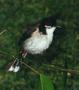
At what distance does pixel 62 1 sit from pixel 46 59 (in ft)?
2.25

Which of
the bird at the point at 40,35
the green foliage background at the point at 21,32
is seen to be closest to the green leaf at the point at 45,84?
the bird at the point at 40,35

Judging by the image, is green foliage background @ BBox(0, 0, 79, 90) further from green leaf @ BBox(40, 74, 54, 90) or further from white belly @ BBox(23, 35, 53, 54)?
green leaf @ BBox(40, 74, 54, 90)

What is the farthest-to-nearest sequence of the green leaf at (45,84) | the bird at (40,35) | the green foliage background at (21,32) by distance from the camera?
the green foliage background at (21,32), the bird at (40,35), the green leaf at (45,84)

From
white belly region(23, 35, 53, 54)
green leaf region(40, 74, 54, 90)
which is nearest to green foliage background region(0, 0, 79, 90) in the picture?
white belly region(23, 35, 53, 54)

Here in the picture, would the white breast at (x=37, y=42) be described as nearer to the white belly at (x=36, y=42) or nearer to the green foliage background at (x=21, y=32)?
the white belly at (x=36, y=42)

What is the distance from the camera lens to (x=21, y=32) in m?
3.71

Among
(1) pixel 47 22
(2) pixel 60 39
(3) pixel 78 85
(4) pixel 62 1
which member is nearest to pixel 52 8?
(4) pixel 62 1

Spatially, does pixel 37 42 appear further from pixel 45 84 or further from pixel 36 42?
pixel 45 84

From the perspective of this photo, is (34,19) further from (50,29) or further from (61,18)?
(50,29)

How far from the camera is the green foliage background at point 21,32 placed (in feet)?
11.0

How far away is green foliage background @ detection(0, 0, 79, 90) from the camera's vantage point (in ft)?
11.0

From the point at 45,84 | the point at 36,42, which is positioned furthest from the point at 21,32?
the point at 45,84

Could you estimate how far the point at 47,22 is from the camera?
104 inches

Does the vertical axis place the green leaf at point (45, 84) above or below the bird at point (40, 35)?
below
